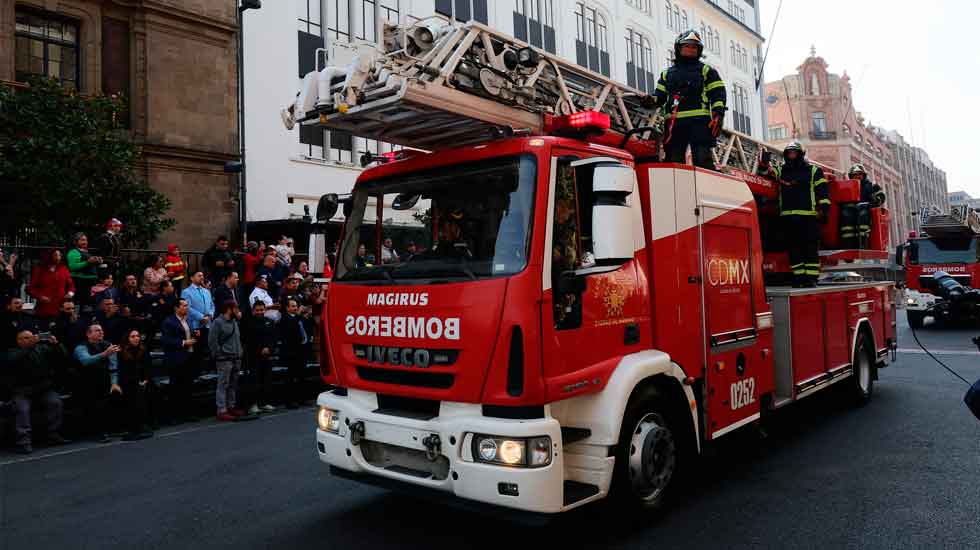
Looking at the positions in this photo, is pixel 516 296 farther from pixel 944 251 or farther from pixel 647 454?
pixel 944 251

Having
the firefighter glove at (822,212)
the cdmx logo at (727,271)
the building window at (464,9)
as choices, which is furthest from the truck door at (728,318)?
the building window at (464,9)

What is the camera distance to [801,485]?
5273 millimetres

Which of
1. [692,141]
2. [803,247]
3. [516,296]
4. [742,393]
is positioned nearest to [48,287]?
[516,296]

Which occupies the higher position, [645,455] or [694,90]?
[694,90]

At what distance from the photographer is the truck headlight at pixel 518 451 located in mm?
3699

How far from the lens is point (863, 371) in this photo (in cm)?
832

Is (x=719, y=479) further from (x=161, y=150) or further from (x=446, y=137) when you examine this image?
(x=161, y=150)

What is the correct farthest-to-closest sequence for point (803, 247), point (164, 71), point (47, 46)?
point (164, 71) < point (47, 46) < point (803, 247)

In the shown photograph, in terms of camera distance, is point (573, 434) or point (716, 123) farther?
point (716, 123)

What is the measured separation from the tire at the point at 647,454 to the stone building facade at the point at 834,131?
60.1 m

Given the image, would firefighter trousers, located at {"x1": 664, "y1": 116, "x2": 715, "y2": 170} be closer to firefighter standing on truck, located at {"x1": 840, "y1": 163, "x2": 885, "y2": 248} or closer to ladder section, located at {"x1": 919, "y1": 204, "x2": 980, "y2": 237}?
firefighter standing on truck, located at {"x1": 840, "y1": 163, "x2": 885, "y2": 248}

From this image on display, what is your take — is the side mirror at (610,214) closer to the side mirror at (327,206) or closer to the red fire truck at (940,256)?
the side mirror at (327,206)

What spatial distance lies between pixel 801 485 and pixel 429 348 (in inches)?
129

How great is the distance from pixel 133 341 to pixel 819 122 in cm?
6987
